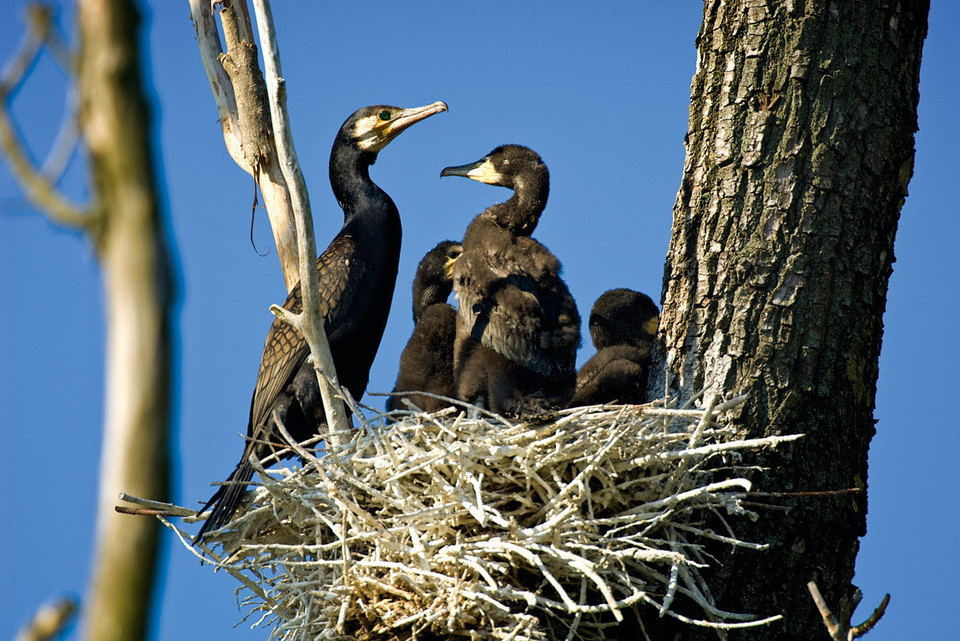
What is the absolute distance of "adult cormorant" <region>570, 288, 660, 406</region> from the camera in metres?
4.05

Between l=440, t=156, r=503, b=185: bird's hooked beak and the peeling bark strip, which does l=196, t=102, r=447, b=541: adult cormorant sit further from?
the peeling bark strip

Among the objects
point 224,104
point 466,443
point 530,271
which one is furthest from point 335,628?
point 224,104

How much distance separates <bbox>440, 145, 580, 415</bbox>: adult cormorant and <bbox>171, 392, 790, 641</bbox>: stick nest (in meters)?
0.64

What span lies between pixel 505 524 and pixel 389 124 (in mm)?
2671

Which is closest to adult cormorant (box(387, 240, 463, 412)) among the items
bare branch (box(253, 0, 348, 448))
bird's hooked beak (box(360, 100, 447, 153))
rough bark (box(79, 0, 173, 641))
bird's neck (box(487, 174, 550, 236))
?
bird's neck (box(487, 174, 550, 236))

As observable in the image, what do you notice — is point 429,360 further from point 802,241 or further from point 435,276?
point 802,241

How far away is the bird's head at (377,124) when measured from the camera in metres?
5.11

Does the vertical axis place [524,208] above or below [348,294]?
above

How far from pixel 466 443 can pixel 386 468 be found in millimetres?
270

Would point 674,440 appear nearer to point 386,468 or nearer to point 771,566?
point 771,566

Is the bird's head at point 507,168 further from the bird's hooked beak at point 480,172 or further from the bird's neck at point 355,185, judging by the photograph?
the bird's neck at point 355,185

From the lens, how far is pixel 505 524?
9.84 feet

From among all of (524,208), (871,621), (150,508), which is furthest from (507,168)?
(150,508)

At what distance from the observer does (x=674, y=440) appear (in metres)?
3.27
